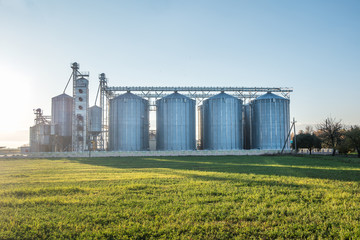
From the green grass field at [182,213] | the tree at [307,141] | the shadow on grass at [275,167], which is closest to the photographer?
the green grass field at [182,213]

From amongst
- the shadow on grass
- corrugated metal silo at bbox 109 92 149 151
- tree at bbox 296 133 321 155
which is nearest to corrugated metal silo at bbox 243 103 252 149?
tree at bbox 296 133 321 155

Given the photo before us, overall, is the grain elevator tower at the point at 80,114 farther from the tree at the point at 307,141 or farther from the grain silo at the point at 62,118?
the tree at the point at 307,141

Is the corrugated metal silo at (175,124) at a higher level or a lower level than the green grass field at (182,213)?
higher

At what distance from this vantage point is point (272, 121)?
65.1 meters

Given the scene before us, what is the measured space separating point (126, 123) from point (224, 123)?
21.8 m

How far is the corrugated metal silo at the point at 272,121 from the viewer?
64.7 m

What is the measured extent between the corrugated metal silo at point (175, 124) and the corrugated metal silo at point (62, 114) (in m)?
20.8

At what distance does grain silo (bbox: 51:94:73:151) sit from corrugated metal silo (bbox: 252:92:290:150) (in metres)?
43.3

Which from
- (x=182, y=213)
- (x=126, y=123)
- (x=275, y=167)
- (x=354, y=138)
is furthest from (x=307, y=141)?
(x=182, y=213)

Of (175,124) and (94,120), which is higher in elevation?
(94,120)

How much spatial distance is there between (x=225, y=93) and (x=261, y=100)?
841cm

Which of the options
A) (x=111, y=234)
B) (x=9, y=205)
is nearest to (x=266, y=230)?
(x=111, y=234)

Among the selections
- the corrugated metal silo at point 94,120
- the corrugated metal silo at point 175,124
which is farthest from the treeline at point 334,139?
the corrugated metal silo at point 94,120

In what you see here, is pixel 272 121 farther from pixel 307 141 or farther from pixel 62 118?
pixel 62 118
